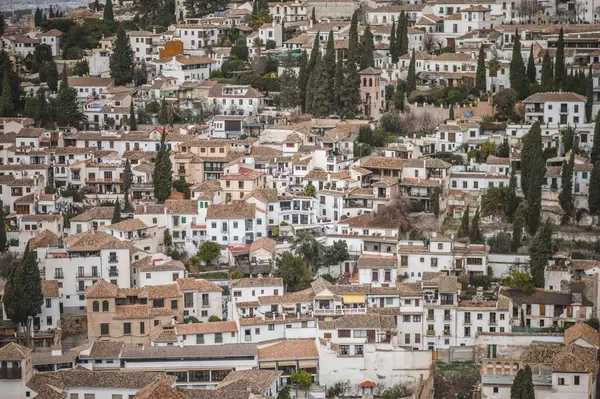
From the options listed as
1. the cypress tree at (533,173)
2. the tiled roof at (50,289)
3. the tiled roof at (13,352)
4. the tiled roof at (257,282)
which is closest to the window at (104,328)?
the tiled roof at (50,289)

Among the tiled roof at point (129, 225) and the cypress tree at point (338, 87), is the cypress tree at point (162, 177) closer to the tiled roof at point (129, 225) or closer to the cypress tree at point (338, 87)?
the tiled roof at point (129, 225)

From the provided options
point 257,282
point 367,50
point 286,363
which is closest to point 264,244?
point 257,282

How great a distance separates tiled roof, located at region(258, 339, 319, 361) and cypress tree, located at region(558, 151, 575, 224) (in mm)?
10507

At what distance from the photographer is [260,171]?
2146 inches

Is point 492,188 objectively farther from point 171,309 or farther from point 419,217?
point 171,309

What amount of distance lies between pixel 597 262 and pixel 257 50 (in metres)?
23.9

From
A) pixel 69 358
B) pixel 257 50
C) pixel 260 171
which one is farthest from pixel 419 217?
pixel 257 50

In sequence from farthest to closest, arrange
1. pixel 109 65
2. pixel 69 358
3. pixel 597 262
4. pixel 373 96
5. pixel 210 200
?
pixel 109 65, pixel 373 96, pixel 210 200, pixel 597 262, pixel 69 358

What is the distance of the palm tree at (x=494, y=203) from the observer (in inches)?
2009

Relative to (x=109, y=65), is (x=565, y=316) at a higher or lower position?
lower

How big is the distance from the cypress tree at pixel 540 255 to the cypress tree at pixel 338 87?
46.1ft

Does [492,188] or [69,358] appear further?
[492,188]

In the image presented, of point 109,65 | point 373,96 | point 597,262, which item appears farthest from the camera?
point 109,65

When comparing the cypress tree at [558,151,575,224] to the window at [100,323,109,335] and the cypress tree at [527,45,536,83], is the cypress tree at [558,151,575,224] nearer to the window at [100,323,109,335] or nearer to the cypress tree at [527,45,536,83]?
the cypress tree at [527,45,536,83]
